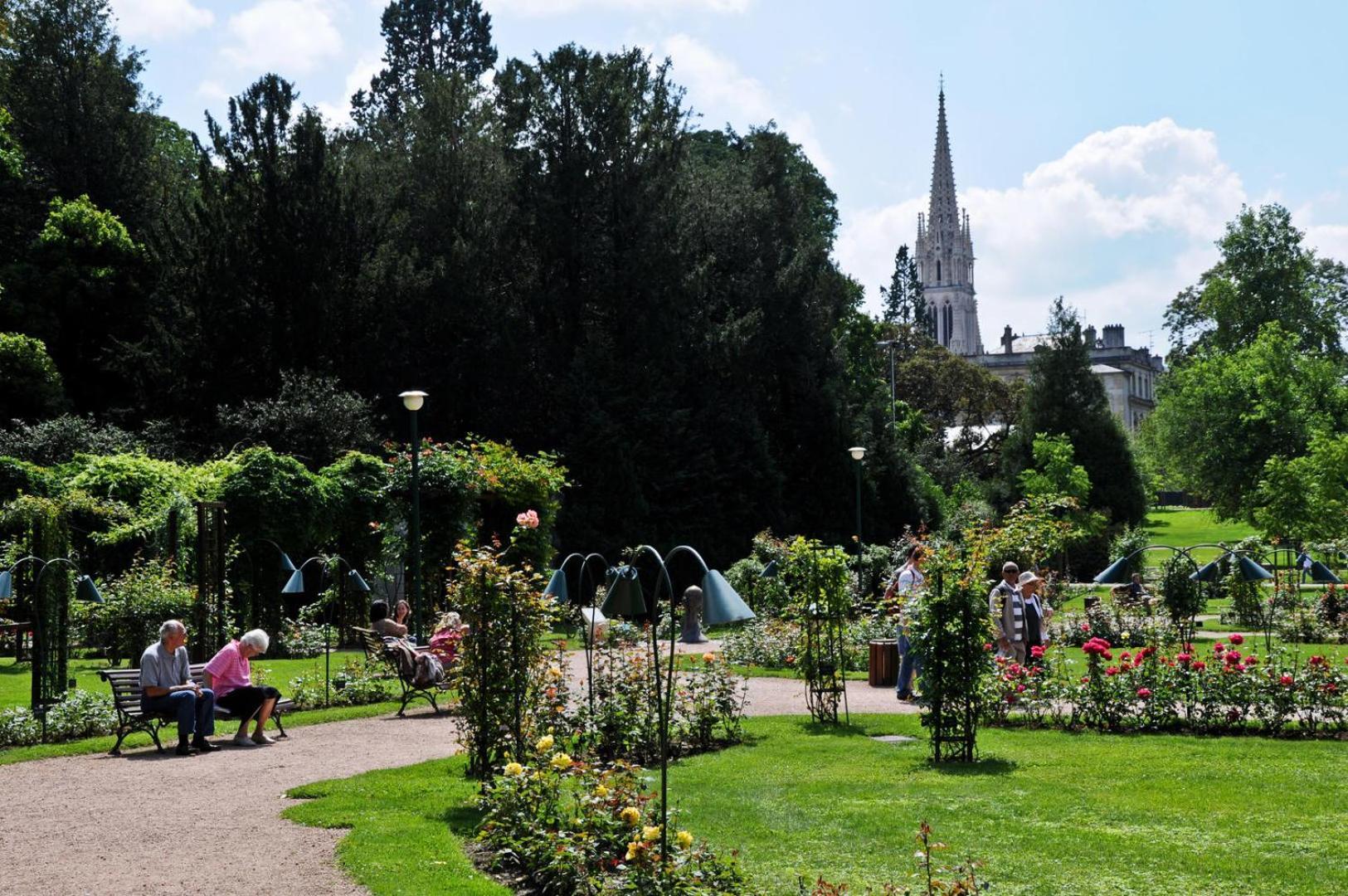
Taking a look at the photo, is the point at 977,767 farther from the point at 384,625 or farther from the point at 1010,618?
the point at 384,625

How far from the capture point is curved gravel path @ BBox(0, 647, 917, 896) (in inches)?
301

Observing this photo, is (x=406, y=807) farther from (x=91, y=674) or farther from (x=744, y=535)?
(x=744, y=535)

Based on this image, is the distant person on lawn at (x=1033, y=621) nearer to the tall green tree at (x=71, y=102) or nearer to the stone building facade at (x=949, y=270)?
the tall green tree at (x=71, y=102)

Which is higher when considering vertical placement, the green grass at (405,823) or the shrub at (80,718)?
the shrub at (80,718)

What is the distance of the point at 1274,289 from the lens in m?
55.0

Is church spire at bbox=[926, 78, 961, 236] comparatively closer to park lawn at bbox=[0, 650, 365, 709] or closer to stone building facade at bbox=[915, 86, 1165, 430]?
stone building facade at bbox=[915, 86, 1165, 430]

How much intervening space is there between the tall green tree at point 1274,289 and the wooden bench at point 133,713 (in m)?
50.5

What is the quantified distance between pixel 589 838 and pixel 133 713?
283 inches

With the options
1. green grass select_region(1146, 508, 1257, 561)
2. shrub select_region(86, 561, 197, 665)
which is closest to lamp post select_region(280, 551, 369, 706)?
shrub select_region(86, 561, 197, 665)

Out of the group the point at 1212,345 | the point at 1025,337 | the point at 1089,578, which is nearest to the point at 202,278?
the point at 1089,578

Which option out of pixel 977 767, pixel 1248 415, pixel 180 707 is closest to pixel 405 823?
A: pixel 180 707

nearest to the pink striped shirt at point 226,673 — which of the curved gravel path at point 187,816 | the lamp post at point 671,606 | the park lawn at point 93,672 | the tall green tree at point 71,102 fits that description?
the curved gravel path at point 187,816

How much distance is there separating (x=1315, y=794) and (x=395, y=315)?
90.5 ft

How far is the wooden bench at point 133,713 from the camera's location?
1230 centimetres
